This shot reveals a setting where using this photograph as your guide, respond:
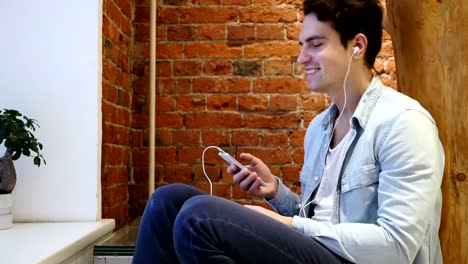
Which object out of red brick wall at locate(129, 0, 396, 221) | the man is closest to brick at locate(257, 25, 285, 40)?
red brick wall at locate(129, 0, 396, 221)

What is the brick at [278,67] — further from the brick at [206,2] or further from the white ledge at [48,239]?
the white ledge at [48,239]

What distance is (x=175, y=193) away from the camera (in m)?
1.24

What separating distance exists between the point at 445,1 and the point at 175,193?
82 centimetres

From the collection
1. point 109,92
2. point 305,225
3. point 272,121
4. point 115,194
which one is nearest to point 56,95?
point 109,92

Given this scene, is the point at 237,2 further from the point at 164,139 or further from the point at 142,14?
the point at 164,139

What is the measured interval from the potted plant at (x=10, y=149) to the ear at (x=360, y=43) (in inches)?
39.8

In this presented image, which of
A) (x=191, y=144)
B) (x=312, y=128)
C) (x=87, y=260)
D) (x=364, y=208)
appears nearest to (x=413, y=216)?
(x=364, y=208)

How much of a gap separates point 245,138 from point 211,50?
1.43ft

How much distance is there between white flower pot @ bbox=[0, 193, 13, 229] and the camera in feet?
5.01

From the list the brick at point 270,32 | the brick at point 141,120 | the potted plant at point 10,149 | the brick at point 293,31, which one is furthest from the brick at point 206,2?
the potted plant at point 10,149

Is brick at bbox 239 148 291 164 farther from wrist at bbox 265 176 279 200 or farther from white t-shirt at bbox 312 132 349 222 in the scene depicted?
white t-shirt at bbox 312 132 349 222

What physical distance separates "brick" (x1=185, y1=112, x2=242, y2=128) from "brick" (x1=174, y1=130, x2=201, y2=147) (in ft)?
0.11

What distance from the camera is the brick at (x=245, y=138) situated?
7.54 feet

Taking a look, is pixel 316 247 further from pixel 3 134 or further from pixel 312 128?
pixel 3 134
